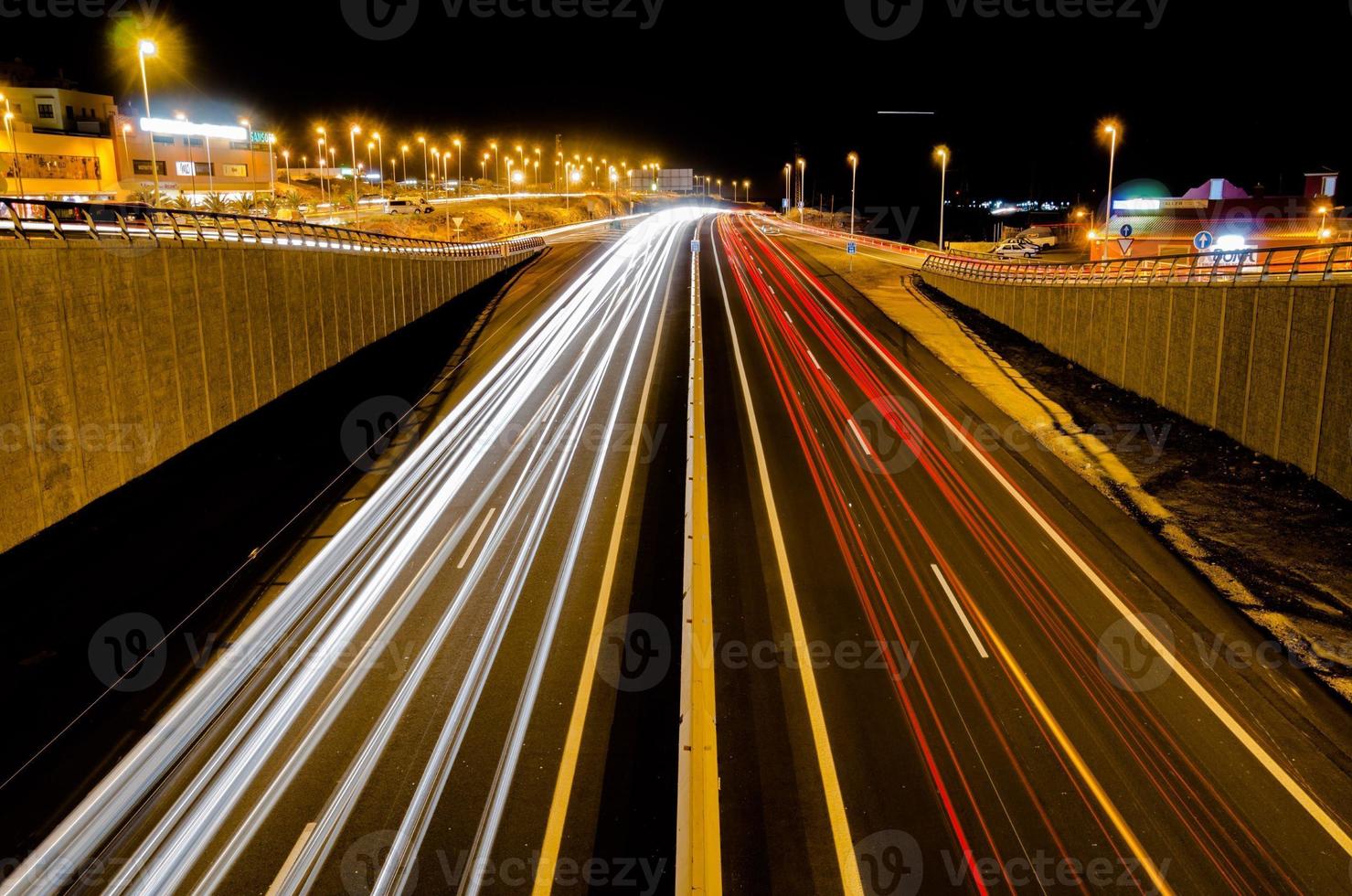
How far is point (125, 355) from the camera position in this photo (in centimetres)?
1711

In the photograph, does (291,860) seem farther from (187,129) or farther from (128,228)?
(187,129)

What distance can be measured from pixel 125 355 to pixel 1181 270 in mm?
26842

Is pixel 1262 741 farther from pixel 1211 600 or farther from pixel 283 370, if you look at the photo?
pixel 283 370

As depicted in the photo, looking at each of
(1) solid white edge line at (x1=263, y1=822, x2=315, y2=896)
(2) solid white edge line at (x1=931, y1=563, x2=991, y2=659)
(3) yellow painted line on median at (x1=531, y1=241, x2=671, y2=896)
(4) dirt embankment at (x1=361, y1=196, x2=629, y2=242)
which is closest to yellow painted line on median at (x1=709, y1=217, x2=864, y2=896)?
(2) solid white edge line at (x1=931, y1=563, x2=991, y2=659)

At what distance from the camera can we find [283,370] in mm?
25562

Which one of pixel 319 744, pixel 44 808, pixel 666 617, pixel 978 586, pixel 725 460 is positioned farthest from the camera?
pixel 725 460

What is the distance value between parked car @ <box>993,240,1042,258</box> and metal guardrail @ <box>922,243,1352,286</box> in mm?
16210

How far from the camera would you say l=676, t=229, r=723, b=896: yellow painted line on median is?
9539 mm

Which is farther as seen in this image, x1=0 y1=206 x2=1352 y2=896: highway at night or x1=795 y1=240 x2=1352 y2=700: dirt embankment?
Result: x1=795 y1=240 x2=1352 y2=700: dirt embankment

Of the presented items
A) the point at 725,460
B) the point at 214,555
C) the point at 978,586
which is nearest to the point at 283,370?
the point at 214,555

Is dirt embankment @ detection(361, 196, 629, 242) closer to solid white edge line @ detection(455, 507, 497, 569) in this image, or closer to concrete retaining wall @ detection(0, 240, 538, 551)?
concrete retaining wall @ detection(0, 240, 538, 551)

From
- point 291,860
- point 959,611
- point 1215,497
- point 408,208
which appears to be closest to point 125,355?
point 291,860

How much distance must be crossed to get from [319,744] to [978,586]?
11.6 metres

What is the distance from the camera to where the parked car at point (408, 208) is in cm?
8856
